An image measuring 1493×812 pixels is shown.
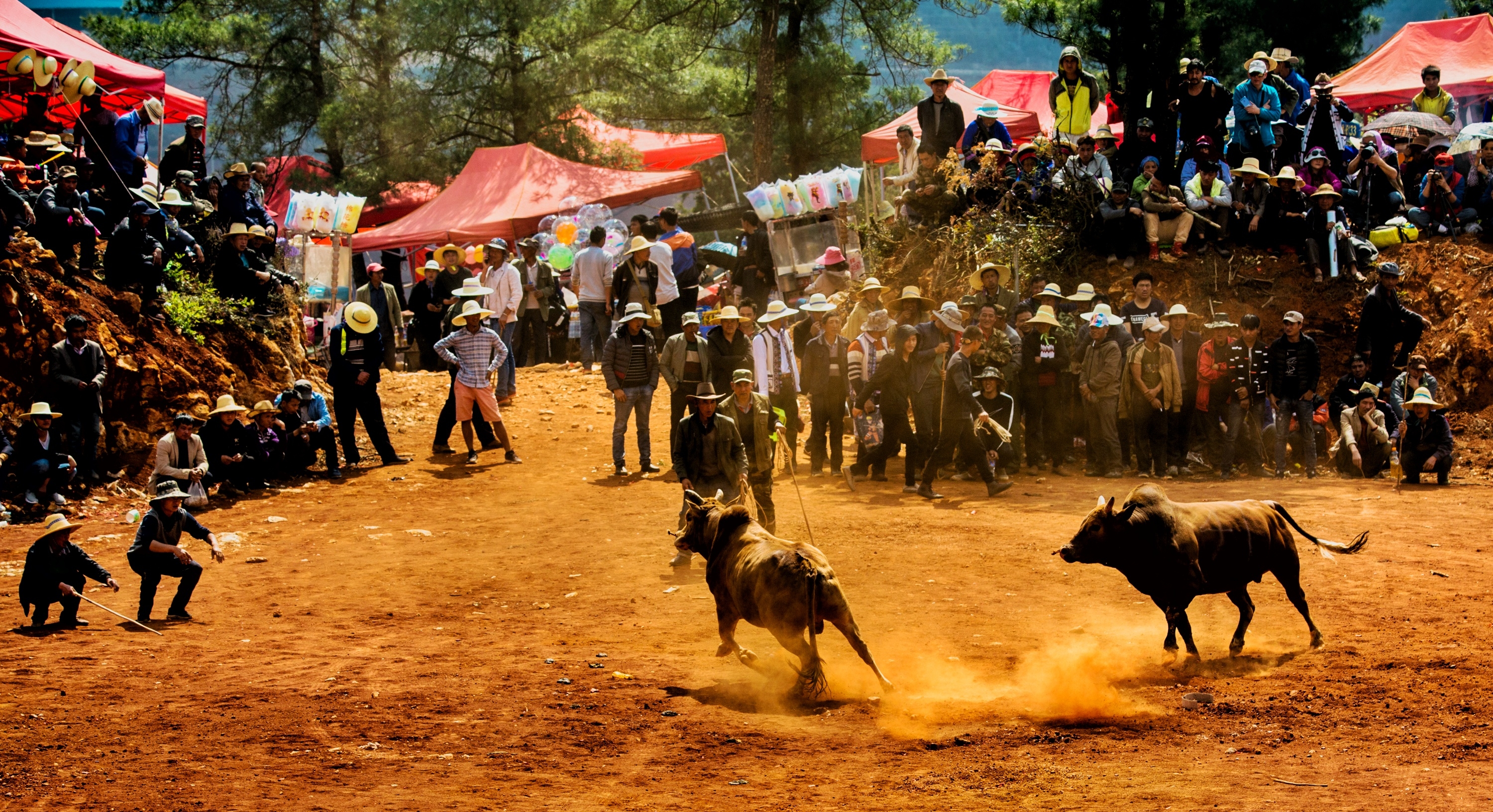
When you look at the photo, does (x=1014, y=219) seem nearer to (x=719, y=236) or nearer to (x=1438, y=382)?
(x=1438, y=382)

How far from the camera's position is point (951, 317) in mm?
15734

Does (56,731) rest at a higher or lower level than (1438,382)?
lower

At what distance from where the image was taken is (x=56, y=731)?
24.4 feet

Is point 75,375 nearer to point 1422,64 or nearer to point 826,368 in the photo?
point 826,368

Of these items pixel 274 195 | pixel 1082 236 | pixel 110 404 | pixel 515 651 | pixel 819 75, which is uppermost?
pixel 819 75

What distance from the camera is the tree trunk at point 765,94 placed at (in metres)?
28.0

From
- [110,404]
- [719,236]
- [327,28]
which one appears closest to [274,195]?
[327,28]

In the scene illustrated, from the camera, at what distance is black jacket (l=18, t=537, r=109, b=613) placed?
1002 cm

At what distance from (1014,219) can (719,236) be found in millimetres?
19052

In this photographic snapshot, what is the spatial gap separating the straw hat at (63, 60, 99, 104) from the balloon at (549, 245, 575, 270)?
9.37 metres

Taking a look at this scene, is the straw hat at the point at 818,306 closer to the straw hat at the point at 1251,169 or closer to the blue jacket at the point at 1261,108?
the straw hat at the point at 1251,169

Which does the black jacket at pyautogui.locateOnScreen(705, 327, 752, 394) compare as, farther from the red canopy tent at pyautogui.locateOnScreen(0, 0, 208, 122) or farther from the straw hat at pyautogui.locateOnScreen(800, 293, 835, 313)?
the red canopy tent at pyautogui.locateOnScreen(0, 0, 208, 122)

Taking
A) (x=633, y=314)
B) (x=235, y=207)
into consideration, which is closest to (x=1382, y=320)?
(x=633, y=314)

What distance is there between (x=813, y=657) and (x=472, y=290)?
36.7 ft
